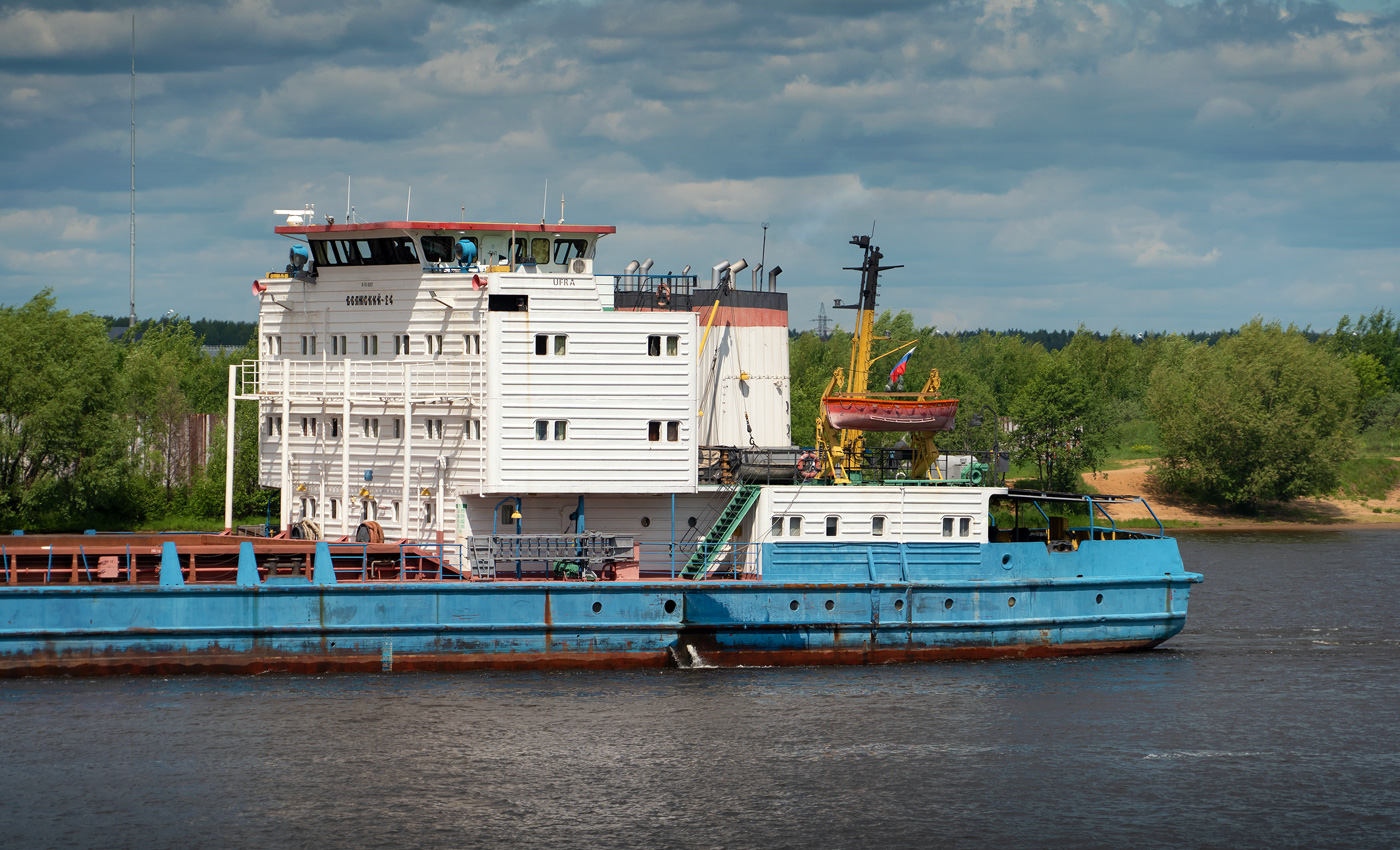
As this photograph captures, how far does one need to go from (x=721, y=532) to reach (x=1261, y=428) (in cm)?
4521

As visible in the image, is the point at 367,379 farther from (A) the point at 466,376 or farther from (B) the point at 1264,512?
(B) the point at 1264,512

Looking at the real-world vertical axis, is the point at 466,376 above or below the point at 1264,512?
above

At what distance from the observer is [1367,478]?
71125 mm

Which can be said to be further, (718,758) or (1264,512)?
(1264,512)

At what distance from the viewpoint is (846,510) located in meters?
26.7

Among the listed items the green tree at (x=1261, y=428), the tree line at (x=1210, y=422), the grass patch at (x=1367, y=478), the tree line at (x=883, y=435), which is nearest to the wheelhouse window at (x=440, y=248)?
the tree line at (x=883, y=435)

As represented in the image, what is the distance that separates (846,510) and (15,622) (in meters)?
15.5

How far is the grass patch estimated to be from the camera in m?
69.5

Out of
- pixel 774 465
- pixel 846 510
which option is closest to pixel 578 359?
pixel 774 465

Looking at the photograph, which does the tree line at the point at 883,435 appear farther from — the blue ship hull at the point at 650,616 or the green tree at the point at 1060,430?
the blue ship hull at the point at 650,616

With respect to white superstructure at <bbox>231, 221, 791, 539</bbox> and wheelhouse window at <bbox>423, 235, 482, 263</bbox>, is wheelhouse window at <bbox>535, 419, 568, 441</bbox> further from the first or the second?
wheelhouse window at <bbox>423, 235, 482, 263</bbox>

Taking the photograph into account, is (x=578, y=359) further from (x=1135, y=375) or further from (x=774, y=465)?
(x=1135, y=375)

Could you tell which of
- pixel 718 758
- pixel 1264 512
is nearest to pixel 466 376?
pixel 718 758

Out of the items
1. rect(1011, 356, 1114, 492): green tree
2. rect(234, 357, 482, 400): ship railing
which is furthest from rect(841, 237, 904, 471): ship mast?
rect(1011, 356, 1114, 492): green tree
